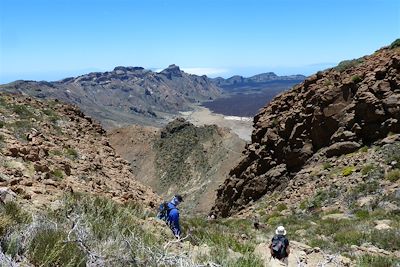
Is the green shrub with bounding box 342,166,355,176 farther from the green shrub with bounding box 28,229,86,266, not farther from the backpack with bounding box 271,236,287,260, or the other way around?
the green shrub with bounding box 28,229,86,266

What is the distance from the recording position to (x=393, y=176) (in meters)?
17.9

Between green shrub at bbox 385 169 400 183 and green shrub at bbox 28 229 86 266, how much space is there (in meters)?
15.2

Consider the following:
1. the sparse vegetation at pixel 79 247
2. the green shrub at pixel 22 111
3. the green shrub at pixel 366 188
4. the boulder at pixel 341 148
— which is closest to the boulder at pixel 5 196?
the sparse vegetation at pixel 79 247

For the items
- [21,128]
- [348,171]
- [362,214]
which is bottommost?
[362,214]

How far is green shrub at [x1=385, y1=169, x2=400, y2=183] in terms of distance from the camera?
A: 17.8m

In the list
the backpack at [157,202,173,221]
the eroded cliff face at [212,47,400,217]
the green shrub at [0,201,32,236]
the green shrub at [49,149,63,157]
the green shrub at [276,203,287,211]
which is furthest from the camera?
the eroded cliff face at [212,47,400,217]

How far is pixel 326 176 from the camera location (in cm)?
2077

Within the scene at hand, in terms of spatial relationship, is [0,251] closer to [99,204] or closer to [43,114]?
[99,204]

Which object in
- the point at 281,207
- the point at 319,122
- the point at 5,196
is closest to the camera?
the point at 5,196

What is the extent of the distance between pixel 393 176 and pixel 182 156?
52.0 meters

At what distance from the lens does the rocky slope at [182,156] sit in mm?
57188

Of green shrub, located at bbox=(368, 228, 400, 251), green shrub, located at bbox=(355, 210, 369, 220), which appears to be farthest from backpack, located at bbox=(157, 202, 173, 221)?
green shrub, located at bbox=(355, 210, 369, 220)

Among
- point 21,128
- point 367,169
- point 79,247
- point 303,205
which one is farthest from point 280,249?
point 21,128

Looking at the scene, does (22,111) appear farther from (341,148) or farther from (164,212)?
(341,148)
